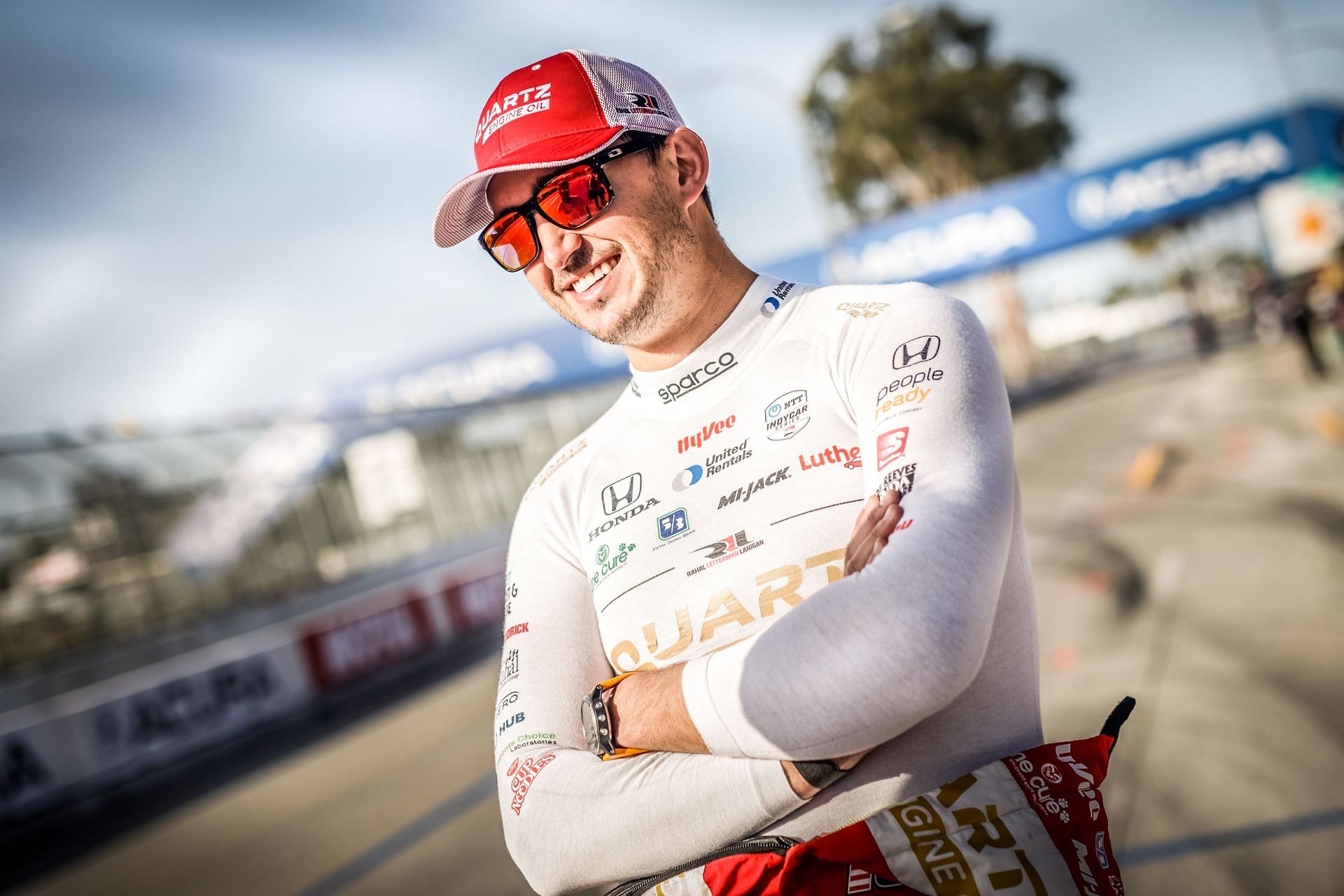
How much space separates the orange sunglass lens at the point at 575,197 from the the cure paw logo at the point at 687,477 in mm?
492

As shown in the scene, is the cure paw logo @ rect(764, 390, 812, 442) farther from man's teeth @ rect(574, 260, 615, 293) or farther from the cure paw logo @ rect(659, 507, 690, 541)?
man's teeth @ rect(574, 260, 615, 293)

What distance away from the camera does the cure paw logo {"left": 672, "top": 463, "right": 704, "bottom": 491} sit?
69.0 inches

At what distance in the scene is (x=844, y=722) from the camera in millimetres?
1331

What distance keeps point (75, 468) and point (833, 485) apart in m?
14.0

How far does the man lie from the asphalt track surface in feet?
0.68

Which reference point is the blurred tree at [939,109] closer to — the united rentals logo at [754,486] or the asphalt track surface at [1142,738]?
the asphalt track surface at [1142,738]

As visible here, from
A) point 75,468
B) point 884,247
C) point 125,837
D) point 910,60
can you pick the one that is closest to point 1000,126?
point 910,60

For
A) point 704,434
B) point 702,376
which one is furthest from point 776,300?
point 704,434

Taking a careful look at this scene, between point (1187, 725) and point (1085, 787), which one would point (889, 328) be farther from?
point (1187, 725)

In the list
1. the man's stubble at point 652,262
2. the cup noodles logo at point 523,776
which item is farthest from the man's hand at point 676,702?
the man's stubble at point 652,262

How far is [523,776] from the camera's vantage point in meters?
1.68

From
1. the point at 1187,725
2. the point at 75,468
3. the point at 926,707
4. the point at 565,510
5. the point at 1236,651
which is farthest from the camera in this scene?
the point at 75,468

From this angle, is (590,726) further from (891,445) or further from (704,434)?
(891,445)

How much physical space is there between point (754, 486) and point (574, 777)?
22.3 inches
